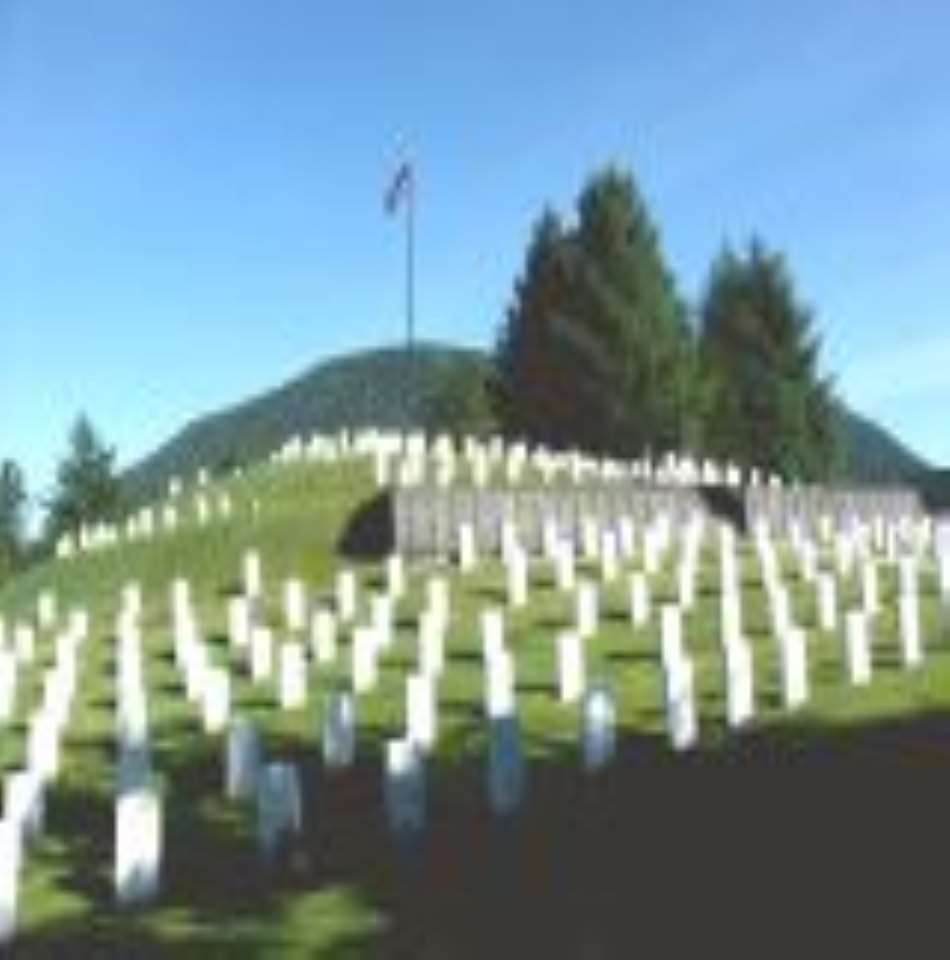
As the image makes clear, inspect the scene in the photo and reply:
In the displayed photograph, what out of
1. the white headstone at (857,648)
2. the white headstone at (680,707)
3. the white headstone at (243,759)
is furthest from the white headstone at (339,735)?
the white headstone at (857,648)

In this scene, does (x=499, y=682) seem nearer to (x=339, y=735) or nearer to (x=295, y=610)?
(x=339, y=735)

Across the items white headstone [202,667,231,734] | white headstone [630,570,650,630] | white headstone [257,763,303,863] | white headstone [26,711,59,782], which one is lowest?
white headstone [257,763,303,863]

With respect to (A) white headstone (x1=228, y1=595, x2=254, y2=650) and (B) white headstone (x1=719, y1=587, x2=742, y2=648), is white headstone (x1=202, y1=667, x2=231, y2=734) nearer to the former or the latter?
(B) white headstone (x1=719, y1=587, x2=742, y2=648)

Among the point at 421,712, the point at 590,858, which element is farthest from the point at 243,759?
the point at 590,858

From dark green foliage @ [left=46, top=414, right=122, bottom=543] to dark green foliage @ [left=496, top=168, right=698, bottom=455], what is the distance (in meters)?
13.1

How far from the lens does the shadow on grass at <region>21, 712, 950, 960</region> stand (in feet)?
42.0

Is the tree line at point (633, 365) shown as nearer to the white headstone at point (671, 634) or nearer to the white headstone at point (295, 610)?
the white headstone at point (295, 610)

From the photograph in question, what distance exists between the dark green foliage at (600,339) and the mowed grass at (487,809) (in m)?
39.1

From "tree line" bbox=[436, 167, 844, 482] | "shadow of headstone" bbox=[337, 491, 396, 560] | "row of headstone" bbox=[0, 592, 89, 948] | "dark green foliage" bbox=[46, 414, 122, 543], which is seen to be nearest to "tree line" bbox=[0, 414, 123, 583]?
"dark green foliage" bbox=[46, 414, 122, 543]

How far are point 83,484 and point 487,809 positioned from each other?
58.0m

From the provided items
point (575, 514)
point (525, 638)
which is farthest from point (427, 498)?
point (525, 638)

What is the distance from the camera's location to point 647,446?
62.5 m

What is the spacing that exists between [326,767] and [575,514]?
18.9m

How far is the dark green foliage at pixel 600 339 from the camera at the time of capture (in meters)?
63.1
